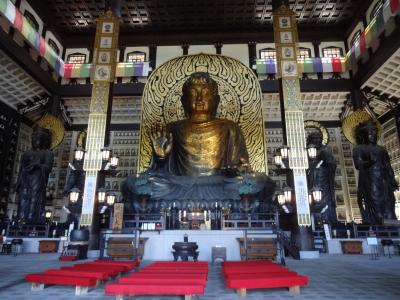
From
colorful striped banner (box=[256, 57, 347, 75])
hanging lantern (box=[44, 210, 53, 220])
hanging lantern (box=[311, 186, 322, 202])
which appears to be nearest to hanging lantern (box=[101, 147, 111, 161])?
hanging lantern (box=[311, 186, 322, 202])

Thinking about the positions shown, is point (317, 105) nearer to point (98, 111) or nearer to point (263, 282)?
point (98, 111)

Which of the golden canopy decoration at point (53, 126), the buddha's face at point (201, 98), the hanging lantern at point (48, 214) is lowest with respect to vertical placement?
the hanging lantern at point (48, 214)

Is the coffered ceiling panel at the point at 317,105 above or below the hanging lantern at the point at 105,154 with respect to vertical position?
above

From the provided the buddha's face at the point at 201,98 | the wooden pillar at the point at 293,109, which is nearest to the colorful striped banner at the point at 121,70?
the buddha's face at the point at 201,98

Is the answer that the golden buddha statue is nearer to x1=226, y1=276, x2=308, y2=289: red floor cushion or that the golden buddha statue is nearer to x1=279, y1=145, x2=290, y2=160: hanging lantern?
x1=279, y1=145, x2=290, y2=160: hanging lantern

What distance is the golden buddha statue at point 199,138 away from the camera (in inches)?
331

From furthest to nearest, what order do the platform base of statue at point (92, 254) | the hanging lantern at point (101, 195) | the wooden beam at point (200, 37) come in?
the wooden beam at point (200, 37)
the hanging lantern at point (101, 195)
the platform base of statue at point (92, 254)

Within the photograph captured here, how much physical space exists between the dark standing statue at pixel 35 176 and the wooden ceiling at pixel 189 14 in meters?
5.22

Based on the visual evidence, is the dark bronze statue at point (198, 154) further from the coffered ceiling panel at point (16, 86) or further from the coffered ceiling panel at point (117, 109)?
the coffered ceiling panel at point (16, 86)

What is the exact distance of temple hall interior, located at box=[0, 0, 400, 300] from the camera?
364 centimetres

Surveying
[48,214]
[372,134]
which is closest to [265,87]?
[372,134]

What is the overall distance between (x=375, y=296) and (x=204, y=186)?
204 inches

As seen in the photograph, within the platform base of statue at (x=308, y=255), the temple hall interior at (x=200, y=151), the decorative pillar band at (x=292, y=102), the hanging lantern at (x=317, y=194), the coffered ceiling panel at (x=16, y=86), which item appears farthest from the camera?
the coffered ceiling panel at (x=16, y=86)

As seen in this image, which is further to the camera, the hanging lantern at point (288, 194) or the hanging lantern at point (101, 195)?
the hanging lantern at point (101, 195)
